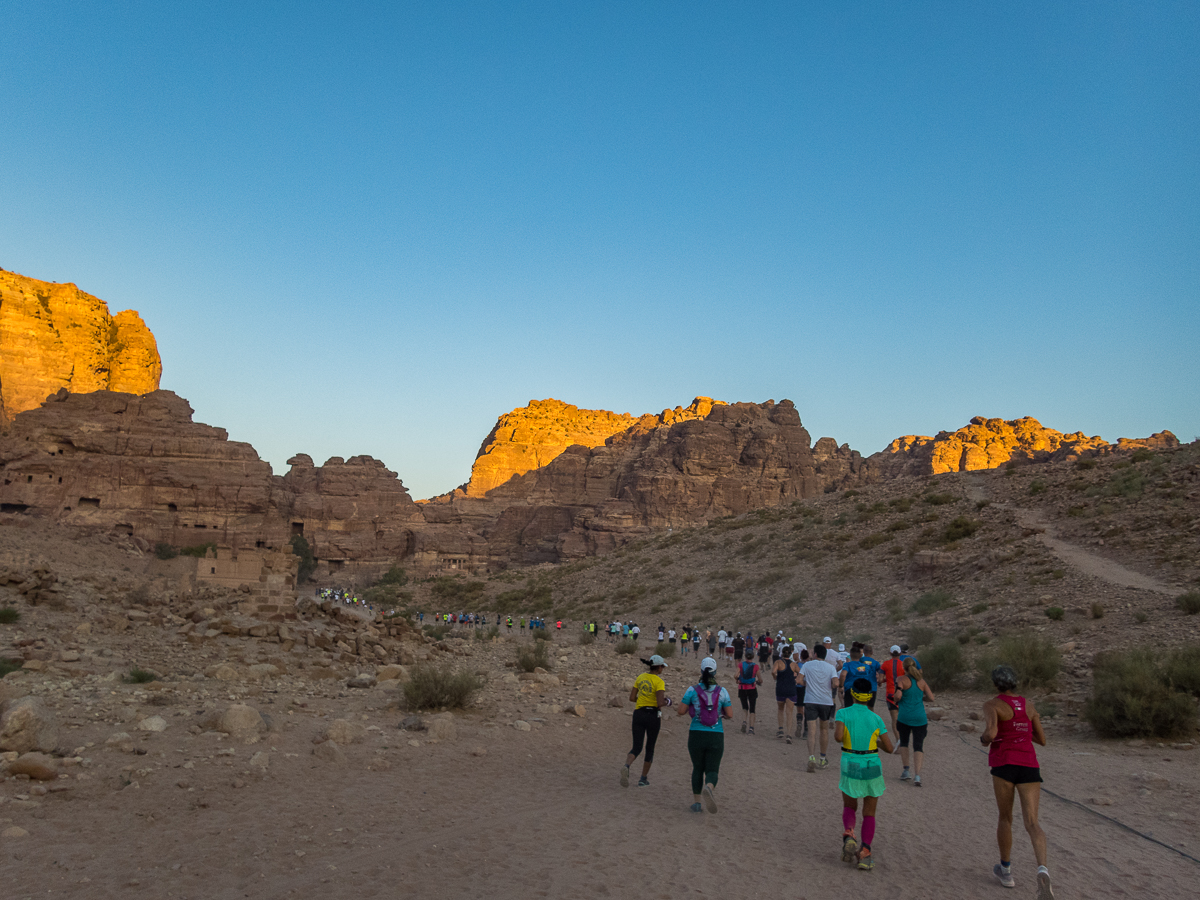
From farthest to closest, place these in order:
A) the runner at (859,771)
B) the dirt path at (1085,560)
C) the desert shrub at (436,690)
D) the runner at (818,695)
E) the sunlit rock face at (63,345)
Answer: the sunlit rock face at (63,345) → the dirt path at (1085,560) → the desert shrub at (436,690) → the runner at (818,695) → the runner at (859,771)

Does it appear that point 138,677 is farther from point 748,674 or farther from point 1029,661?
point 1029,661

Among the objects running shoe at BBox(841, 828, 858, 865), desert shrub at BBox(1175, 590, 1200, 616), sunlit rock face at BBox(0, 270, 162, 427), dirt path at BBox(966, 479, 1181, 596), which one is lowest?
running shoe at BBox(841, 828, 858, 865)

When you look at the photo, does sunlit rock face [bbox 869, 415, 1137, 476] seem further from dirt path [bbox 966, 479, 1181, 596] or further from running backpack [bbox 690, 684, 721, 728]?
running backpack [bbox 690, 684, 721, 728]

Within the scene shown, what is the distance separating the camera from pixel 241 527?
230 feet

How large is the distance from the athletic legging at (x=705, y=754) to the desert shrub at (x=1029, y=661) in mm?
9893

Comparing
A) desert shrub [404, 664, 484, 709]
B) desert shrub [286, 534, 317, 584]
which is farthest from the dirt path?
desert shrub [286, 534, 317, 584]

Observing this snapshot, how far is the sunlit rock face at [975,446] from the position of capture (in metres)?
120


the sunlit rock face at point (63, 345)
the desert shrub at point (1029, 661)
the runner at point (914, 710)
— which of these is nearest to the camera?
the runner at point (914, 710)

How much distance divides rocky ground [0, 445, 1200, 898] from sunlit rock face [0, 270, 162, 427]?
84.1 metres

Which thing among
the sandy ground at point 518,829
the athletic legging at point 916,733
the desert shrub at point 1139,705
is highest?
the desert shrub at point 1139,705

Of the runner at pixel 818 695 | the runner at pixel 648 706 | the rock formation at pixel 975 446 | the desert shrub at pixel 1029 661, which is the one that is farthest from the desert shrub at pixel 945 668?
the rock formation at pixel 975 446

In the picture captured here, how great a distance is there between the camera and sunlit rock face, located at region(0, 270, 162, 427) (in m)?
85.1

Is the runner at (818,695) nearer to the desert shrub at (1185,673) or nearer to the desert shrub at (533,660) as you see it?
the desert shrub at (1185,673)

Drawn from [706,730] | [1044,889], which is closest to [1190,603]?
[706,730]
